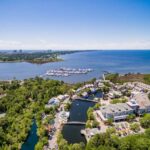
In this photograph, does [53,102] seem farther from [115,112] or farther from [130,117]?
[130,117]

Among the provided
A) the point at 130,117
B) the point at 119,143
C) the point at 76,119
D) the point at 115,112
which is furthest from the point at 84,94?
the point at 119,143

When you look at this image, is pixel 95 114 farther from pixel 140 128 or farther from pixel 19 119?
pixel 19 119

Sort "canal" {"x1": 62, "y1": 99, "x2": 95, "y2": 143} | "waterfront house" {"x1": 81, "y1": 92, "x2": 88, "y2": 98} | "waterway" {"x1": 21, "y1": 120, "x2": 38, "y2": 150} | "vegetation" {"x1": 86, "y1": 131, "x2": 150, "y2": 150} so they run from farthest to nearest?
"waterfront house" {"x1": 81, "y1": 92, "x2": 88, "y2": 98} → "canal" {"x1": 62, "y1": 99, "x2": 95, "y2": 143} → "waterway" {"x1": 21, "y1": 120, "x2": 38, "y2": 150} → "vegetation" {"x1": 86, "y1": 131, "x2": 150, "y2": 150}

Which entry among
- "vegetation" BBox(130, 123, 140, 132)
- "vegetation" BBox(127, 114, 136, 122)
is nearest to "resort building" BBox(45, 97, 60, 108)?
"vegetation" BBox(127, 114, 136, 122)

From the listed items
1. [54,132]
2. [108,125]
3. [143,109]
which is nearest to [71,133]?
[54,132]

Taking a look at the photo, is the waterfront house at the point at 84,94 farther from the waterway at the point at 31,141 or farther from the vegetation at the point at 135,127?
the vegetation at the point at 135,127

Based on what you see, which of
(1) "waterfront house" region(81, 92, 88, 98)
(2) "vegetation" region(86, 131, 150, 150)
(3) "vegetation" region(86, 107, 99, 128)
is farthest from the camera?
(1) "waterfront house" region(81, 92, 88, 98)

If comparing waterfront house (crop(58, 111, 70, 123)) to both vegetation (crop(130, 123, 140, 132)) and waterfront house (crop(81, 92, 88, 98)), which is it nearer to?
vegetation (crop(130, 123, 140, 132))

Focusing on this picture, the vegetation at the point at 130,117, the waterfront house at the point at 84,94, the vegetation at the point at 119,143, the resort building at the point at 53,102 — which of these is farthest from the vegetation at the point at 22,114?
the vegetation at the point at 130,117
